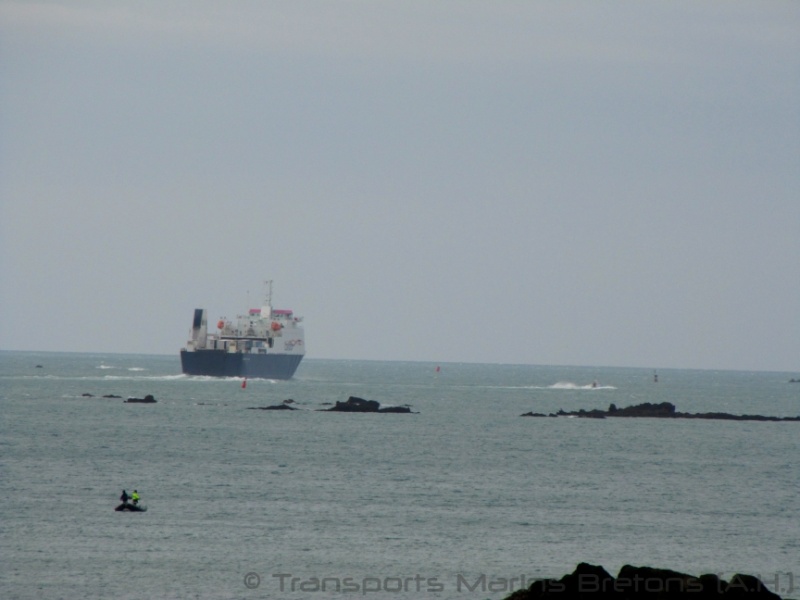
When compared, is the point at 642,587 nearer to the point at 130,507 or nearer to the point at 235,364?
the point at 130,507

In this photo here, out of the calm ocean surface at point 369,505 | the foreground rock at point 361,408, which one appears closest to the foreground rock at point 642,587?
the calm ocean surface at point 369,505

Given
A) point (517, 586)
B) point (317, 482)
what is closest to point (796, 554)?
point (517, 586)

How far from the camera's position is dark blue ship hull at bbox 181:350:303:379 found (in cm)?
14538

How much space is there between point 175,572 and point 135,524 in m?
6.95

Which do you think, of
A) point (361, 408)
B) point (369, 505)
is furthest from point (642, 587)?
point (361, 408)

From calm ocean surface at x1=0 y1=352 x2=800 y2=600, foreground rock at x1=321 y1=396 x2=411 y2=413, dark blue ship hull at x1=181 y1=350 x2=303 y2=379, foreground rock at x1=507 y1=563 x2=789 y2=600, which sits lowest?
calm ocean surface at x1=0 y1=352 x2=800 y2=600

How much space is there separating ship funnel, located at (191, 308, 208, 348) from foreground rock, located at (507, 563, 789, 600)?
123278 millimetres

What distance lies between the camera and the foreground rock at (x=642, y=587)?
21.5m

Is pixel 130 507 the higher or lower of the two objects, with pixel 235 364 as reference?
lower

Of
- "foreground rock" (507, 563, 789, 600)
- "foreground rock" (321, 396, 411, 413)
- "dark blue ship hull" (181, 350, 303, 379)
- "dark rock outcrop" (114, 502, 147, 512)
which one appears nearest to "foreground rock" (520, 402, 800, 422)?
"foreground rock" (321, 396, 411, 413)

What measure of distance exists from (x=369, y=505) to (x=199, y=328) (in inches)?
4129

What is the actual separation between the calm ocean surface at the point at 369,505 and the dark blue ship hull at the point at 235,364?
5791 centimetres

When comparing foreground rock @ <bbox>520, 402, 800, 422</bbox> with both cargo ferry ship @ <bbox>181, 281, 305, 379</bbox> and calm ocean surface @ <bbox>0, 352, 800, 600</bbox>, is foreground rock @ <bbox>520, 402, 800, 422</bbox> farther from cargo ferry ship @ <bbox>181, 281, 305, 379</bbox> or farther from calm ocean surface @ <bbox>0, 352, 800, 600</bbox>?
cargo ferry ship @ <bbox>181, 281, 305, 379</bbox>

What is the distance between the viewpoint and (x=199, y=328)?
145625mm
